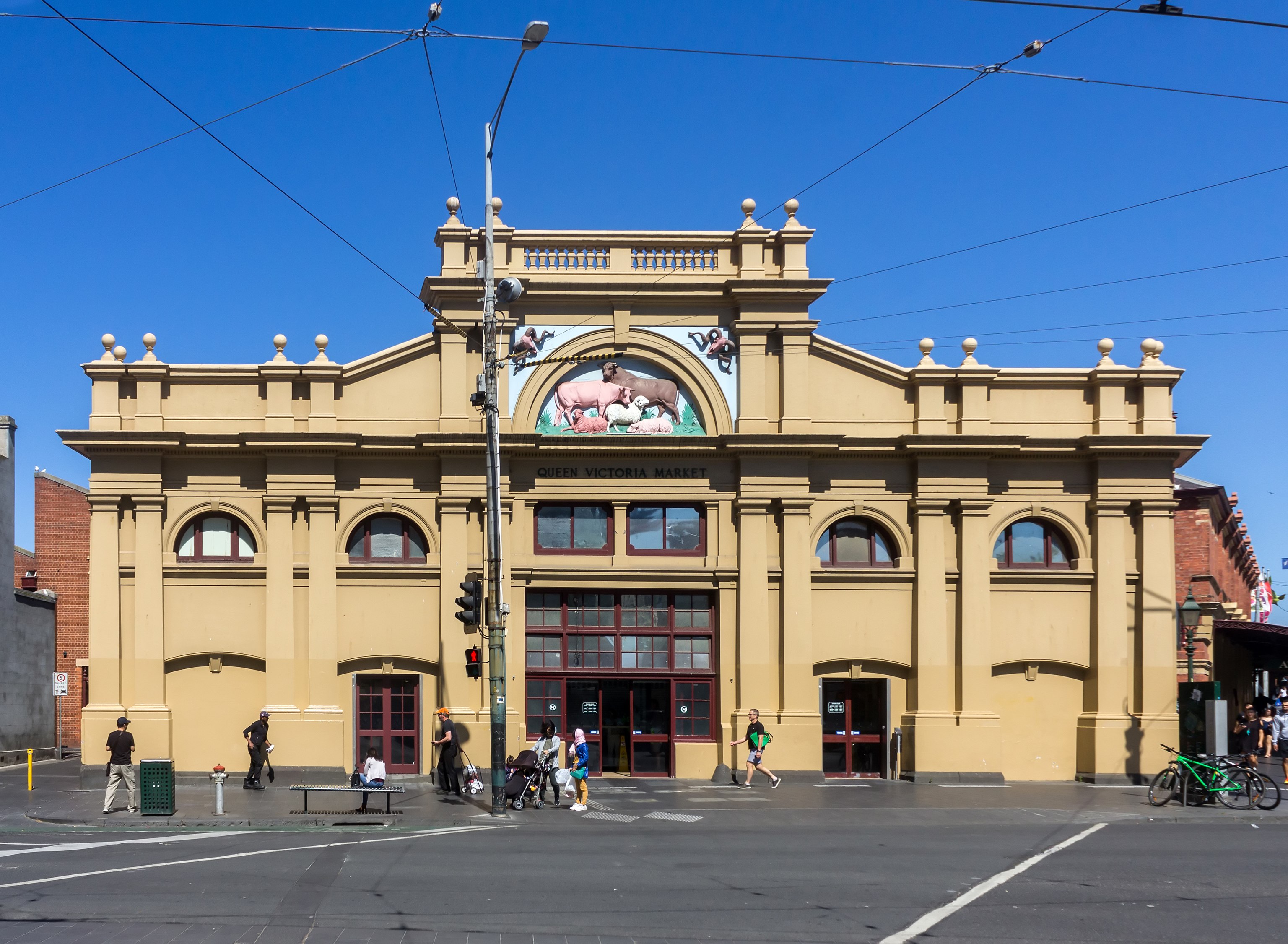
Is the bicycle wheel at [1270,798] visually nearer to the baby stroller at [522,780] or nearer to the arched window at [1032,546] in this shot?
the arched window at [1032,546]

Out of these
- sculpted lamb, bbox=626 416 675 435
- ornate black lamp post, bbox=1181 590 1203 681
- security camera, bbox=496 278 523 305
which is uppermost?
security camera, bbox=496 278 523 305

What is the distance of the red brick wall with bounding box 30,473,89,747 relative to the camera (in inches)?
1512

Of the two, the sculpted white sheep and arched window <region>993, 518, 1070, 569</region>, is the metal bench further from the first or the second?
arched window <region>993, 518, 1070, 569</region>

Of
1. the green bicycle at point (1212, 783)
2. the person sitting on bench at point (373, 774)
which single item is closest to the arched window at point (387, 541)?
the person sitting on bench at point (373, 774)

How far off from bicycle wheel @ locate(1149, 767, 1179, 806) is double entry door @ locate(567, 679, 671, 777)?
9.42 meters

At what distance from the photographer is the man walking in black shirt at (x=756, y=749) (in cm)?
2444

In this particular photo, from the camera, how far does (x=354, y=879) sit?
14.2 m

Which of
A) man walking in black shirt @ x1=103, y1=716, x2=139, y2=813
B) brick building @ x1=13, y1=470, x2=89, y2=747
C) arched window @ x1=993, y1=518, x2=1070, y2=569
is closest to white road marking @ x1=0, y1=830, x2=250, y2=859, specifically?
man walking in black shirt @ x1=103, y1=716, x2=139, y2=813

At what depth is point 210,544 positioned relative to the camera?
26.0 meters

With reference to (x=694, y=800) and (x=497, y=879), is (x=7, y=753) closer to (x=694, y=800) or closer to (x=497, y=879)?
(x=694, y=800)

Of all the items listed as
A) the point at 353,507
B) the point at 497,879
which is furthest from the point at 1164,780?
the point at 353,507

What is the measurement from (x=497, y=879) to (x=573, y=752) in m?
8.43

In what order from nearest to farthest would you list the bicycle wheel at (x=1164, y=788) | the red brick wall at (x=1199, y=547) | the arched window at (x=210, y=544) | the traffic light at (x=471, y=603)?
1. the traffic light at (x=471, y=603)
2. the bicycle wheel at (x=1164, y=788)
3. the arched window at (x=210, y=544)
4. the red brick wall at (x=1199, y=547)

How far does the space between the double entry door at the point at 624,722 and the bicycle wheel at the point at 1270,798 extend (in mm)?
11197
